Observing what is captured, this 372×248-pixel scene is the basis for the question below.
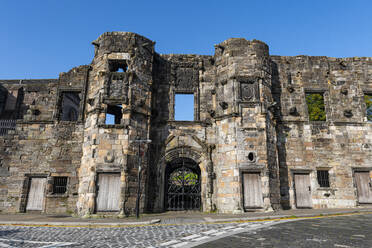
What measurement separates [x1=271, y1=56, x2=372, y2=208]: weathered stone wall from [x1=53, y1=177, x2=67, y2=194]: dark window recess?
36.8 ft

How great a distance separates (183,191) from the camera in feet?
44.8

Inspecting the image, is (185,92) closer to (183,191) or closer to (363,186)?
(183,191)

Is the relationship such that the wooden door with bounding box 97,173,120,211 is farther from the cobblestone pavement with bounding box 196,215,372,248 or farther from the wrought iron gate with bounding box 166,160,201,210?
the cobblestone pavement with bounding box 196,215,372,248

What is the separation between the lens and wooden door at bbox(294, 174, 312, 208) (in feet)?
45.2

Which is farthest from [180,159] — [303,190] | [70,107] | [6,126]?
[70,107]

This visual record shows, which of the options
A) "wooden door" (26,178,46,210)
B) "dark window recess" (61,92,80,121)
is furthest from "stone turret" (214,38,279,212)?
"dark window recess" (61,92,80,121)

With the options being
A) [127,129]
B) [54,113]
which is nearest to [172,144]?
[127,129]

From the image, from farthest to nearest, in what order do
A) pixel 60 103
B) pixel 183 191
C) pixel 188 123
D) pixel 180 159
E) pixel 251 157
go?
pixel 60 103 < pixel 188 123 < pixel 180 159 < pixel 183 191 < pixel 251 157

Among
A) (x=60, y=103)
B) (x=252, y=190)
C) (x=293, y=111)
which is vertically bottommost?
(x=252, y=190)

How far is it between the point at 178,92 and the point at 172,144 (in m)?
3.03

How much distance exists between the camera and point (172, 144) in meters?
14.0

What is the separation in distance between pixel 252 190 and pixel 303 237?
651 centimetres

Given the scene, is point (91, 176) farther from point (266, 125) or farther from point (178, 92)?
point (266, 125)

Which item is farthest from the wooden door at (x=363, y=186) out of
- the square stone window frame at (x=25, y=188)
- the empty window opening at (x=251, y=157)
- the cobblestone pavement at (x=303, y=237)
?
the square stone window frame at (x=25, y=188)
